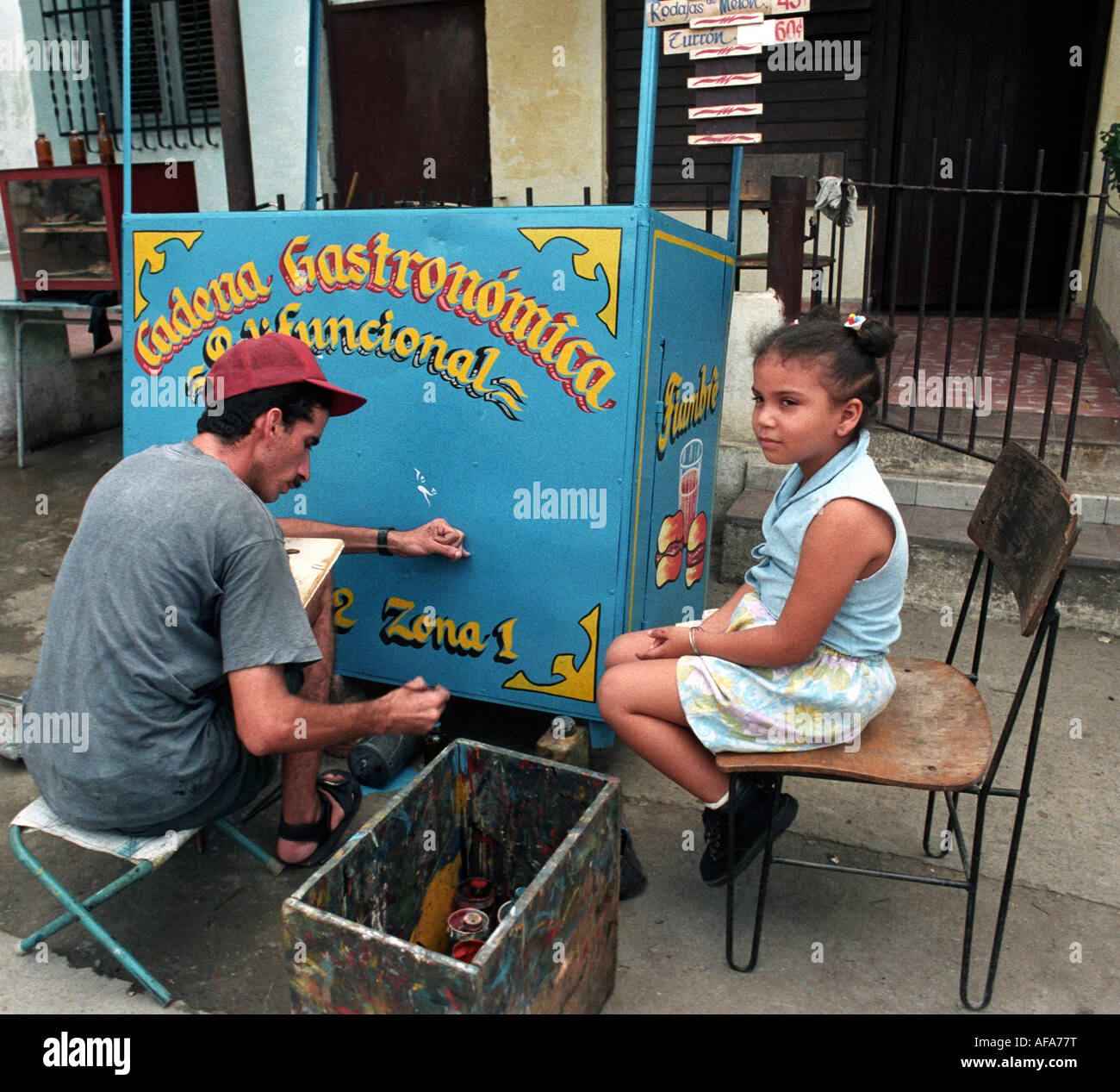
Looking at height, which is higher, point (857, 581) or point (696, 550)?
point (857, 581)

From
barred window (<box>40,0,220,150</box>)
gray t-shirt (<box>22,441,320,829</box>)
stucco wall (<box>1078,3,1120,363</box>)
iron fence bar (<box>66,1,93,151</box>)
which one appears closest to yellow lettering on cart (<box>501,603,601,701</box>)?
gray t-shirt (<box>22,441,320,829</box>)

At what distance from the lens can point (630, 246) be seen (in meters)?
2.44

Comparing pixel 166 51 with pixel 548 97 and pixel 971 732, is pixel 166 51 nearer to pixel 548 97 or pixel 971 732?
pixel 548 97

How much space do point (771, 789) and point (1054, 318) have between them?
565 cm

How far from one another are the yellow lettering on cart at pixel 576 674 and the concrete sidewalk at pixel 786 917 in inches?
14.9

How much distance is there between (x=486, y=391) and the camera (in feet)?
8.80

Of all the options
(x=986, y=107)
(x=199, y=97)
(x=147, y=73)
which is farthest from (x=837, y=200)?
(x=147, y=73)

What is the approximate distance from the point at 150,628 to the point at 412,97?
6.78m

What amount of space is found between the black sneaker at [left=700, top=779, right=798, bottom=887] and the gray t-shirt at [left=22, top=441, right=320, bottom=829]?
0.99 meters

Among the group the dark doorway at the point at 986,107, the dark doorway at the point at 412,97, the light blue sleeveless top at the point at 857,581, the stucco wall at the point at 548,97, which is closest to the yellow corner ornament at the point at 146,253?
the light blue sleeveless top at the point at 857,581

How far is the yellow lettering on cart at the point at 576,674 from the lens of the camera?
2.70 metres

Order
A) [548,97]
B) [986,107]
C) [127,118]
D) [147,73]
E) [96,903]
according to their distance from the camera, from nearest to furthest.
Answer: [96,903]
[127,118]
[986,107]
[548,97]
[147,73]

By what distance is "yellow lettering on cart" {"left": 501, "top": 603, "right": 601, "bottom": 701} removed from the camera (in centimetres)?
270

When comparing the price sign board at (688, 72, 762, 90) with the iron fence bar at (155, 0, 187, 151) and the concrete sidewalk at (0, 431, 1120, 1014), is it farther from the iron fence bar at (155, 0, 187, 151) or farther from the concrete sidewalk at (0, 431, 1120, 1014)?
the iron fence bar at (155, 0, 187, 151)
